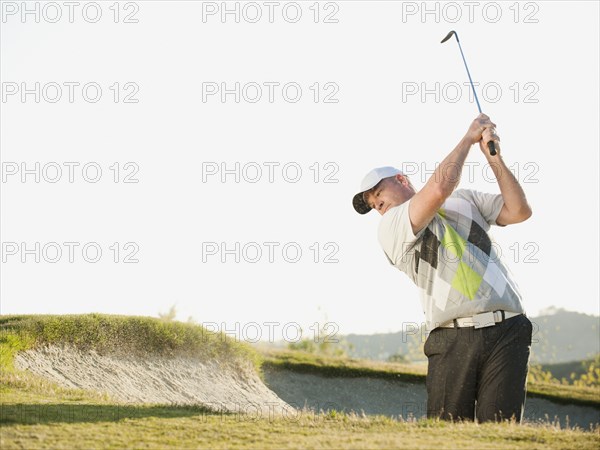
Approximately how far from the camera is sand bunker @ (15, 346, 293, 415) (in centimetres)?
1229

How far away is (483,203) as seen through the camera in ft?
20.1

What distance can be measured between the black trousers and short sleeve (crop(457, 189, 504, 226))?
920 mm

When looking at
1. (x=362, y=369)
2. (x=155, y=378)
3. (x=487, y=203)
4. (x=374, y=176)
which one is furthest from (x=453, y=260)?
(x=362, y=369)

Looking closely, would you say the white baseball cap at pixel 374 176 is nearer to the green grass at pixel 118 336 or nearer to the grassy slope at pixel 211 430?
the grassy slope at pixel 211 430

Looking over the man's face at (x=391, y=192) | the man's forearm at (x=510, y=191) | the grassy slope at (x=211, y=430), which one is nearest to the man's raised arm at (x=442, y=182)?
the man's forearm at (x=510, y=191)

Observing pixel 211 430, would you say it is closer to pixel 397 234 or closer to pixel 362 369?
pixel 397 234

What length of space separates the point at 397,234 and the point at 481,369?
1303mm

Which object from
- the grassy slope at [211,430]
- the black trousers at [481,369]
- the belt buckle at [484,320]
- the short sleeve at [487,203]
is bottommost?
the grassy slope at [211,430]

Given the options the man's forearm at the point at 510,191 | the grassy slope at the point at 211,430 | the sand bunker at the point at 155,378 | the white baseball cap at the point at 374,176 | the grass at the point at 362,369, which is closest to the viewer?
the grassy slope at the point at 211,430

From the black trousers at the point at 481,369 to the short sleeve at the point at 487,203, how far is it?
920 mm

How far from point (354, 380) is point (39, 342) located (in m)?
8.92

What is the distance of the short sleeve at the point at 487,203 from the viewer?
6070 millimetres

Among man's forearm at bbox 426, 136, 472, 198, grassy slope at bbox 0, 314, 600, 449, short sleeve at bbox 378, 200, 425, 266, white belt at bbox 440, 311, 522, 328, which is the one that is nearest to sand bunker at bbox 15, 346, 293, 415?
grassy slope at bbox 0, 314, 600, 449

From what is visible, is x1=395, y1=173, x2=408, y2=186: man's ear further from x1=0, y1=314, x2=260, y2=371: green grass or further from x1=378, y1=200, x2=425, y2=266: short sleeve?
x1=0, y1=314, x2=260, y2=371: green grass
